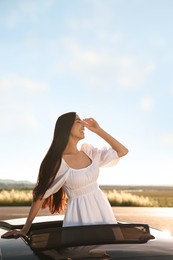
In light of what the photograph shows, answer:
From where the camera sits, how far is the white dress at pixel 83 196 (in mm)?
4629

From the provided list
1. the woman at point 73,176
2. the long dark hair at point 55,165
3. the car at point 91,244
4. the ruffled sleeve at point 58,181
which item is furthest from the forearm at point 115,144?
the car at point 91,244

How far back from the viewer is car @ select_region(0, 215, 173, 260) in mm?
3406

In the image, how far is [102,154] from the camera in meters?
5.00

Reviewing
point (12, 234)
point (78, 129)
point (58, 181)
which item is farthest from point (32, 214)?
point (78, 129)

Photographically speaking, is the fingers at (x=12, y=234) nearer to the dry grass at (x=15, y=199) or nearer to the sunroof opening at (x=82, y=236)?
the sunroof opening at (x=82, y=236)

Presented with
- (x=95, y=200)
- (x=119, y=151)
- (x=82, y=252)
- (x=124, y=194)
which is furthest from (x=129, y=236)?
(x=124, y=194)

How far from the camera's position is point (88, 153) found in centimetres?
494

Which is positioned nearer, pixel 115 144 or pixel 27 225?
pixel 27 225

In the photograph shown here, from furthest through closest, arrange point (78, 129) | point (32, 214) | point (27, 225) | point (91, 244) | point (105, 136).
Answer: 1. point (105, 136)
2. point (78, 129)
3. point (32, 214)
4. point (27, 225)
5. point (91, 244)

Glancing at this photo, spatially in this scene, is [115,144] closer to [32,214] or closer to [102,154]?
[102,154]

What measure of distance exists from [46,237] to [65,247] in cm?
15

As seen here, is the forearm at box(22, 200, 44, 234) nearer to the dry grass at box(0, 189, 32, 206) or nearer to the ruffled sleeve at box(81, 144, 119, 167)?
the ruffled sleeve at box(81, 144, 119, 167)

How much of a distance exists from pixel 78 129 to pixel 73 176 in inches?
16.5

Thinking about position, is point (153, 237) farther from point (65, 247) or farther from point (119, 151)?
point (119, 151)
